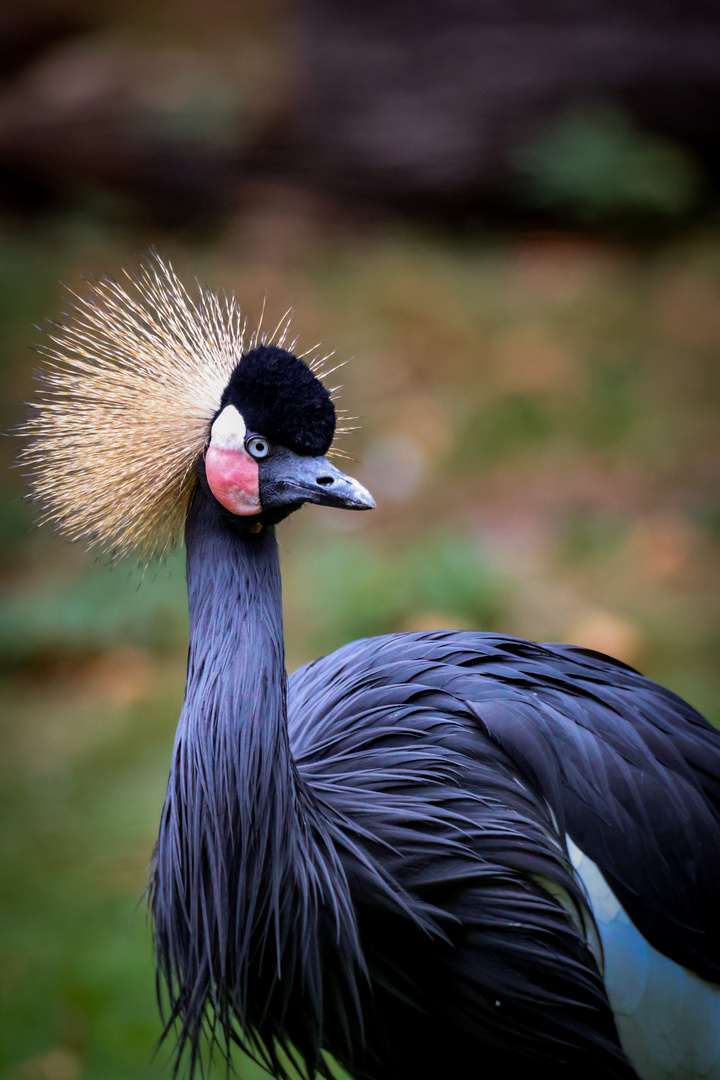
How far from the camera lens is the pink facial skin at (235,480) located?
4.44 ft

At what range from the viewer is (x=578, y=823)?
155 centimetres

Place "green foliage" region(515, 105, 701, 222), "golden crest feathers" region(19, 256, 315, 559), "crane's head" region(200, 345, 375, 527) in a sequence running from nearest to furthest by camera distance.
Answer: "crane's head" region(200, 345, 375, 527) < "golden crest feathers" region(19, 256, 315, 559) < "green foliage" region(515, 105, 701, 222)

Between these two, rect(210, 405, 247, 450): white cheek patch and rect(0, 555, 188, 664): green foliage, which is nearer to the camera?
rect(210, 405, 247, 450): white cheek patch

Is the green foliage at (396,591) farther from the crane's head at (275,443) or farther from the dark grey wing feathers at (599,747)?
the crane's head at (275,443)

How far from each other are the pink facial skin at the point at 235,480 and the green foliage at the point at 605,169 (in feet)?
14.8

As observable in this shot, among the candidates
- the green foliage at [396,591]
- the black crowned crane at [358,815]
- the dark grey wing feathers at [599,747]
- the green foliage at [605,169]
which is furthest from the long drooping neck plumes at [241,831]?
the green foliage at [605,169]

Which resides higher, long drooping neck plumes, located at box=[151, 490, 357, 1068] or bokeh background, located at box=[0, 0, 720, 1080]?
bokeh background, located at box=[0, 0, 720, 1080]

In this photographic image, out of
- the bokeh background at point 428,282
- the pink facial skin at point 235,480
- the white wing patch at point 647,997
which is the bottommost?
the white wing patch at point 647,997

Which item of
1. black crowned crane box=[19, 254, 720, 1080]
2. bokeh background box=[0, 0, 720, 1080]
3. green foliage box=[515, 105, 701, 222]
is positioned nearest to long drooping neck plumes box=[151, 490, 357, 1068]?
black crowned crane box=[19, 254, 720, 1080]

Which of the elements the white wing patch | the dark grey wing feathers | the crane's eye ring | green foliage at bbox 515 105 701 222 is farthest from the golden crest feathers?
green foliage at bbox 515 105 701 222

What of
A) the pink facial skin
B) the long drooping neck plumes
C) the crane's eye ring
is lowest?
the long drooping neck plumes

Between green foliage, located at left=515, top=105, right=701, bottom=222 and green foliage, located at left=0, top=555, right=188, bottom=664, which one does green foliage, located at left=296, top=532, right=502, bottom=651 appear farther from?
green foliage, located at left=515, top=105, right=701, bottom=222

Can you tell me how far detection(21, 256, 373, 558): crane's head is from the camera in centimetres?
135

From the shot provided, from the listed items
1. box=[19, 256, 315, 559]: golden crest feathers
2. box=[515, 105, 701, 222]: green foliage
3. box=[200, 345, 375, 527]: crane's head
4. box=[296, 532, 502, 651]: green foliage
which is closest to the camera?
box=[200, 345, 375, 527]: crane's head
